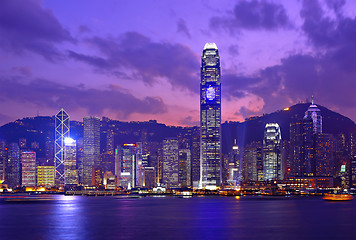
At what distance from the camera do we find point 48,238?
100 metres

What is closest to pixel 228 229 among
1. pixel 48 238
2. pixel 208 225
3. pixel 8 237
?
pixel 208 225

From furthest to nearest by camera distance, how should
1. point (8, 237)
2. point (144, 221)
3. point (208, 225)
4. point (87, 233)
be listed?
point (144, 221) < point (208, 225) < point (87, 233) < point (8, 237)

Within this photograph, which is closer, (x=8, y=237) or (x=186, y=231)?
(x=8, y=237)

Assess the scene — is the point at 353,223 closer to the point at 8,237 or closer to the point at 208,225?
the point at 208,225

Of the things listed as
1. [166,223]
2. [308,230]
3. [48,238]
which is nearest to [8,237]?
[48,238]

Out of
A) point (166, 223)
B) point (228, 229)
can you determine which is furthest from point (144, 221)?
point (228, 229)

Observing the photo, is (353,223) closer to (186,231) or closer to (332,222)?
(332,222)

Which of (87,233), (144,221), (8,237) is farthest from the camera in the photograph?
(144,221)

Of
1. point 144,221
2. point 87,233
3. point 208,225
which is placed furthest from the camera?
point 144,221

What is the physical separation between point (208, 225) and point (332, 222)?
3157 cm

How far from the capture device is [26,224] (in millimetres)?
127625

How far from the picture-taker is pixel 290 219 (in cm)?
14125

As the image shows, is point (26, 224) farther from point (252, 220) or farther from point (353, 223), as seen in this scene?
point (353, 223)

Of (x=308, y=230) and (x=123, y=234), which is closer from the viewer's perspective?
(x=123, y=234)
